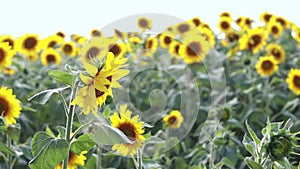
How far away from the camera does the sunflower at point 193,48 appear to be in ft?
7.93

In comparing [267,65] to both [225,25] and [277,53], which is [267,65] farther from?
[225,25]

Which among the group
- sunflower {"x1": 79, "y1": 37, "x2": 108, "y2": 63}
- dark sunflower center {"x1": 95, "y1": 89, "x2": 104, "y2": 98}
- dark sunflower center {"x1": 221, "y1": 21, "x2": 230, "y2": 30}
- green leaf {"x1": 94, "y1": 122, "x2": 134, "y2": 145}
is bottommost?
dark sunflower center {"x1": 221, "y1": 21, "x2": 230, "y2": 30}

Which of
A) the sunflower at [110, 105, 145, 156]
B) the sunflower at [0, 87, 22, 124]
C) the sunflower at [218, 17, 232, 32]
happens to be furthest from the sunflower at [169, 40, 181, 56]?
the sunflower at [110, 105, 145, 156]

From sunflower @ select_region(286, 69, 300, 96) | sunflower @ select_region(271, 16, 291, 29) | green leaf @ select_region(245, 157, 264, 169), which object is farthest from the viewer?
sunflower @ select_region(271, 16, 291, 29)

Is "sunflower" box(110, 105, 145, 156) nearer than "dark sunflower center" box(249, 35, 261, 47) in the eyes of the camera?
Yes

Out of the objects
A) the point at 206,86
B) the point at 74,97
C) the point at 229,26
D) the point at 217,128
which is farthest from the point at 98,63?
the point at 229,26

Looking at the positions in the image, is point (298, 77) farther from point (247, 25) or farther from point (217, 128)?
point (247, 25)

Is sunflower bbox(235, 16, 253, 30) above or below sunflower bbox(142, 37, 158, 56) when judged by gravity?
above

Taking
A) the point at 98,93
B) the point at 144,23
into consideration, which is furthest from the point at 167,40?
the point at 98,93

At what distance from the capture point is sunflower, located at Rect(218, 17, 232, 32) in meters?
3.08

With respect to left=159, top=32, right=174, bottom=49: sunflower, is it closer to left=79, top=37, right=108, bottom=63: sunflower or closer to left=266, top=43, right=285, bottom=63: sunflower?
left=266, top=43, right=285, bottom=63: sunflower

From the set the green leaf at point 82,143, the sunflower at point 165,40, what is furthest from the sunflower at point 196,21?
the green leaf at point 82,143

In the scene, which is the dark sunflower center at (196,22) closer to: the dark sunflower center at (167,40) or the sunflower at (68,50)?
the dark sunflower center at (167,40)

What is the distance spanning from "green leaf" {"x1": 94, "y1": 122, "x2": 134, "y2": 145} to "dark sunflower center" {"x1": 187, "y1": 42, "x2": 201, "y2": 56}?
163 cm
